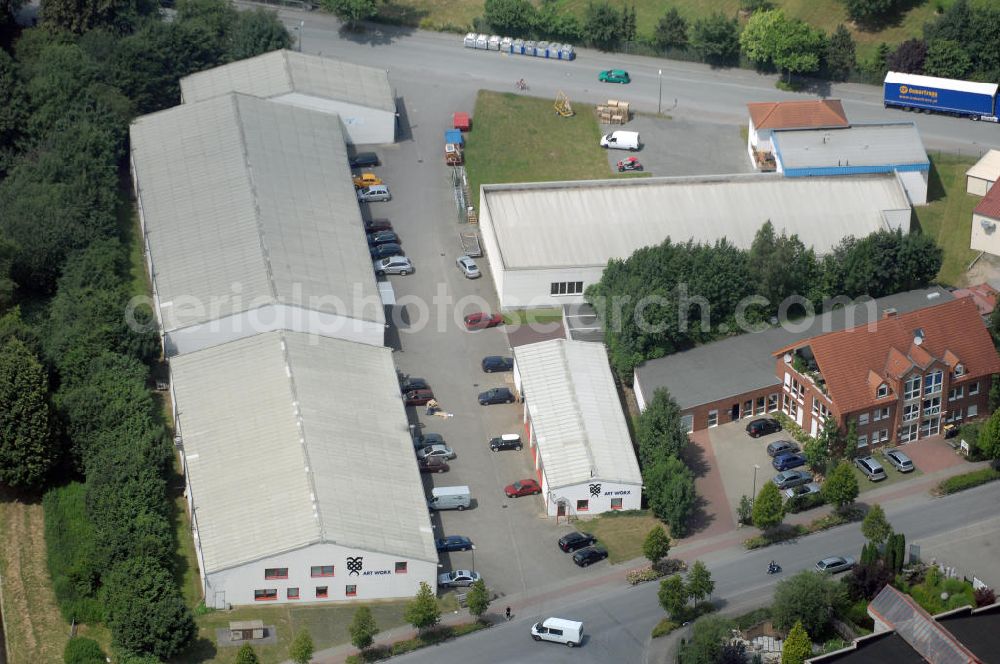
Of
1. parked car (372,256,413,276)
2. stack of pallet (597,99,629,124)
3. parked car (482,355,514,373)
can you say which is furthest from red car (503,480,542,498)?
stack of pallet (597,99,629,124)

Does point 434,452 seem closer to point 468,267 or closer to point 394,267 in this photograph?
point 468,267

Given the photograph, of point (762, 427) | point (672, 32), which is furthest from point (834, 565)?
point (672, 32)

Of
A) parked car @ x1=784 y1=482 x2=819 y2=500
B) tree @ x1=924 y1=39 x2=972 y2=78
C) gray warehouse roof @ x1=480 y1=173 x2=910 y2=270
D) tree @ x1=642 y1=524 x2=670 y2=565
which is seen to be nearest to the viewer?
tree @ x1=642 y1=524 x2=670 y2=565

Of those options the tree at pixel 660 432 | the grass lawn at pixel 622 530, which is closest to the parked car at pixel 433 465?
the grass lawn at pixel 622 530

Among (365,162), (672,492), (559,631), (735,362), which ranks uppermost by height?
(365,162)

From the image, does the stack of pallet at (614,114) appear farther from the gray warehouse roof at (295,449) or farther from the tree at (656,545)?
the tree at (656,545)

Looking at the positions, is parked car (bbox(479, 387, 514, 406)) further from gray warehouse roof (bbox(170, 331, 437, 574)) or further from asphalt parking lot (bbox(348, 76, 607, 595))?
gray warehouse roof (bbox(170, 331, 437, 574))
